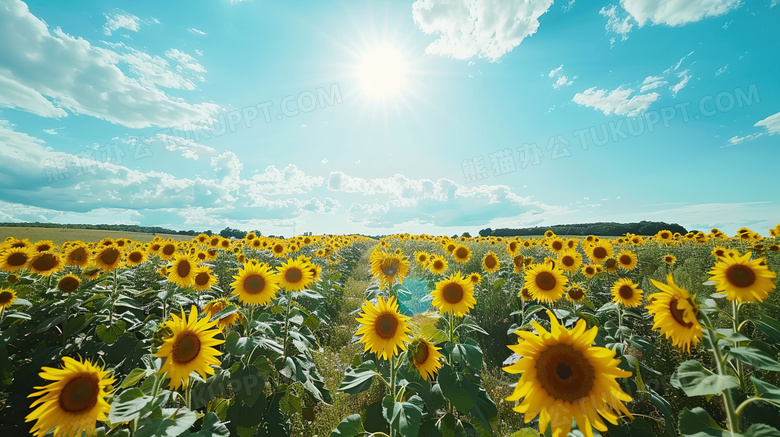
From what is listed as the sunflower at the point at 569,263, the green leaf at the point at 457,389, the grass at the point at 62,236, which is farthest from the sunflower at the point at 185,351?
the grass at the point at 62,236

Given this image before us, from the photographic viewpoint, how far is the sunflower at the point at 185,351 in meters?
2.12

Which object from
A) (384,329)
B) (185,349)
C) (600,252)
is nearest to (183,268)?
(185,349)

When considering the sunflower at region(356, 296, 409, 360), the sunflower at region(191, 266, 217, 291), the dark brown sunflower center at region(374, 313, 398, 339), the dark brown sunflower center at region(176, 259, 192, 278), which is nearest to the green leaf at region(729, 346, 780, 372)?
the sunflower at region(356, 296, 409, 360)

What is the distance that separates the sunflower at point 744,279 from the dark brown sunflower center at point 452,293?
7.23ft

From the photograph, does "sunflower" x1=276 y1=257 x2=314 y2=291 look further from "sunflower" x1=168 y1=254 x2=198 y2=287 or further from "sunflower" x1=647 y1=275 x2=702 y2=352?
"sunflower" x1=647 y1=275 x2=702 y2=352

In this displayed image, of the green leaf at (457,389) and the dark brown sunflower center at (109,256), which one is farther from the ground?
the dark brown sunflower center at (109,256)

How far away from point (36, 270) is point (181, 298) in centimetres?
257

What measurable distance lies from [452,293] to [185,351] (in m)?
2.58

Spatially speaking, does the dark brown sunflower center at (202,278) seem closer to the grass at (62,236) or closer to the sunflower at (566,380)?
the sunflower at (566,380)

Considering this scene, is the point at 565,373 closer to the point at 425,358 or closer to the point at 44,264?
the point at 425,358

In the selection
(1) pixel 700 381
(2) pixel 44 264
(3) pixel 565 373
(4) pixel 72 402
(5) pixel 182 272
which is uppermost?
(2) pixel 44 264

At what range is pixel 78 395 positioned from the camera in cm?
181

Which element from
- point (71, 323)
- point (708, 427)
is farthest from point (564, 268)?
point (71, 323)

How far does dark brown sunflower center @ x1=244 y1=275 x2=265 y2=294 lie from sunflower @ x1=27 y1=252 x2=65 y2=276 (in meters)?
3.81
